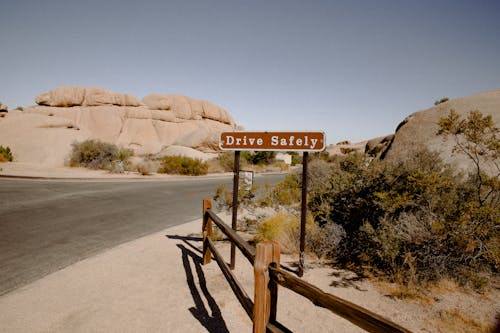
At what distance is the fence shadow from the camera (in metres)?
3.08

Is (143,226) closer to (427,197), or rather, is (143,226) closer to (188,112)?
(427,197)

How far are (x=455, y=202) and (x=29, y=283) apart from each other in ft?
20.4

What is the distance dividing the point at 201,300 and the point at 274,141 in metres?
2.43

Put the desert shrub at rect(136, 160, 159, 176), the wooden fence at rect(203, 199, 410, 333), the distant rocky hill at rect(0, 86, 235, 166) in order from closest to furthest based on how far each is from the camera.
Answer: the wooden fence at rect(203, 199, 410, 333) < the desert shrub at rect(136, 160, 159, 176) < the distant rocky hill at rect(0, 86, 235, 166)

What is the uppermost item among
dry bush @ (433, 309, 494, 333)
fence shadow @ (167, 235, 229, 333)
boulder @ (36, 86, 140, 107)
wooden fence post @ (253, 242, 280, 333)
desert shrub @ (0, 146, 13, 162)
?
boulder @ (36, 86, 140, 107)

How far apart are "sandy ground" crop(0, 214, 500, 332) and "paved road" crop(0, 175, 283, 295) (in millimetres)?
641

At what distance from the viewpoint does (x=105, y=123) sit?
46281 mm

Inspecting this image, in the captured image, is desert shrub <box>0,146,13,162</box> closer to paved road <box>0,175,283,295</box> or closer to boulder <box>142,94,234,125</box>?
paved road <box>0,175,283,295</box>

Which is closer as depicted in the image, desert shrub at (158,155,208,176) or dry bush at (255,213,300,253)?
dry bush at (255,213,300,253)

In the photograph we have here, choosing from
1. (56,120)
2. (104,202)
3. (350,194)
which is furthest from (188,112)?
(350,194)

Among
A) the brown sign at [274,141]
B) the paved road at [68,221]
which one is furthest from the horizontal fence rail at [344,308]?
the paved road at [68,221]

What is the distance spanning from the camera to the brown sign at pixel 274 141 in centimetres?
409

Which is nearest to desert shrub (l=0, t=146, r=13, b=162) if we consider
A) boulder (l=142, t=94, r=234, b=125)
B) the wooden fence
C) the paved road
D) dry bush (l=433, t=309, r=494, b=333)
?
the paved road

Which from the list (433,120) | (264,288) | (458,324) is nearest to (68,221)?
(264,288)
